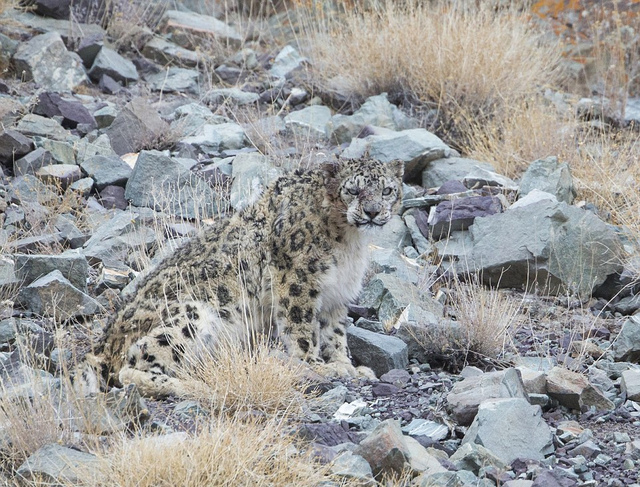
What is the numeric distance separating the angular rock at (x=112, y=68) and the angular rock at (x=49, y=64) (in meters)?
0.33

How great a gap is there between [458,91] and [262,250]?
605cm

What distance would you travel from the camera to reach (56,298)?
759 centimetres

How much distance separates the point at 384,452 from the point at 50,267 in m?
4.14

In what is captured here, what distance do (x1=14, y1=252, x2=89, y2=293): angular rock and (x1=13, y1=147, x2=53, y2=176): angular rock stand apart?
7.61 feet

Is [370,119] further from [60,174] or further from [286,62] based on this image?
[60,174]

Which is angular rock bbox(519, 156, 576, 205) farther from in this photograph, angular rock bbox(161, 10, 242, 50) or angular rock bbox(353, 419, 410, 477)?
angular rock bbox(161, 10, 242, 50)

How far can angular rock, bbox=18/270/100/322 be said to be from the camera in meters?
7.64

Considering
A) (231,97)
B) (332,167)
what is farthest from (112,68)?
(332,167)

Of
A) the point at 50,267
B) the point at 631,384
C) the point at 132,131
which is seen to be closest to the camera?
the point at 631,384

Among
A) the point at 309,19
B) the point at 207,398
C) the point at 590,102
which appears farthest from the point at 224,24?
the point at 207,398

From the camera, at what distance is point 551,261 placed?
867 centimetres

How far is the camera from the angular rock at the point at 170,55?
46.8ft

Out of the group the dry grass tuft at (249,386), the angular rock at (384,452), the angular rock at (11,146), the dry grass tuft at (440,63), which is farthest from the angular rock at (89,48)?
the angular rock at (384,452)

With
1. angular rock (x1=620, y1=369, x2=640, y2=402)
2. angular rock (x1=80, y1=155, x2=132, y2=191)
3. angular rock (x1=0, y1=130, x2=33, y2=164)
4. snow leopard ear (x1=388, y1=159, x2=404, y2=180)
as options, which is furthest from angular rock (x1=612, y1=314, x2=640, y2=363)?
angular rock (x1=0, y1=130, x2=33, y2=164)
